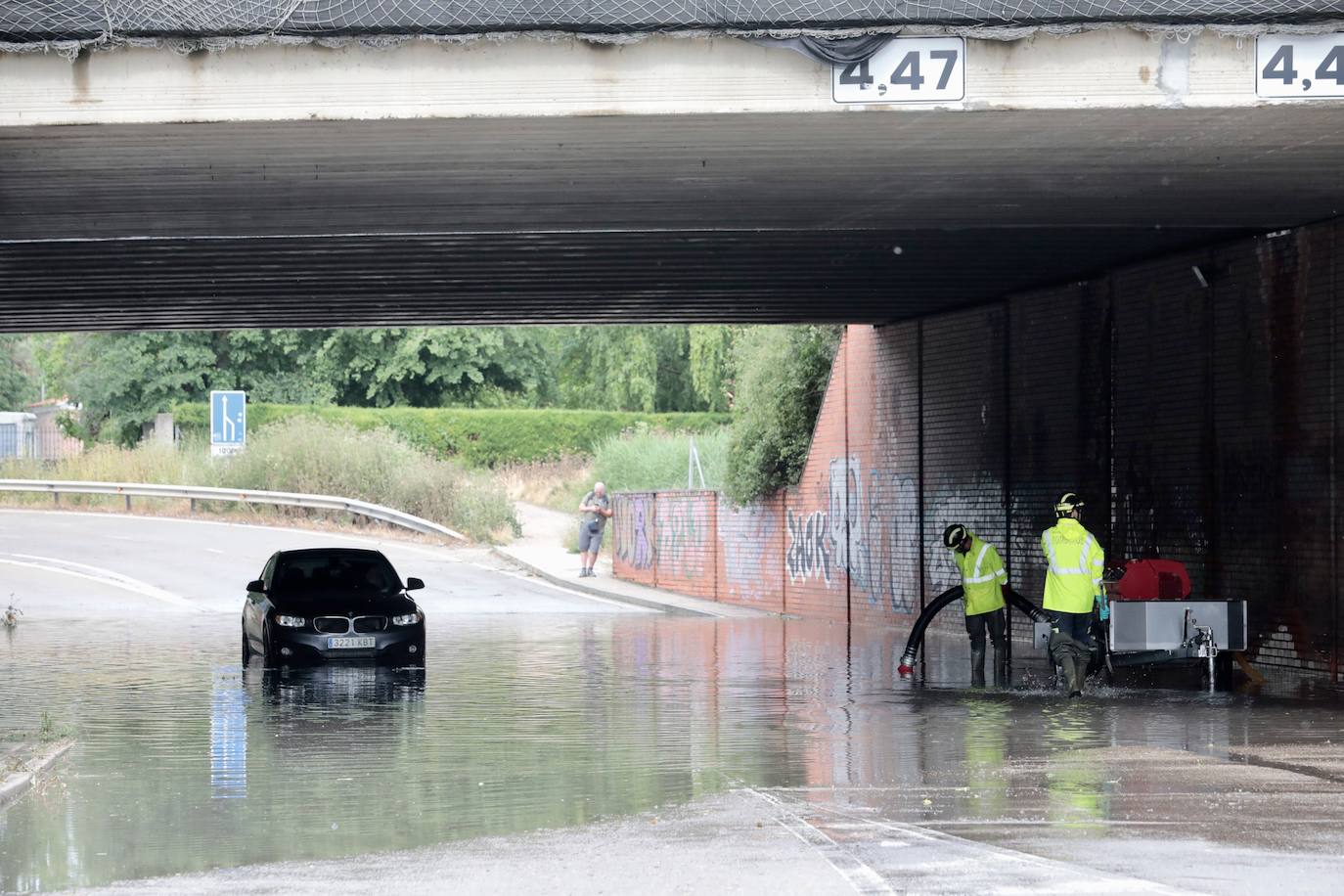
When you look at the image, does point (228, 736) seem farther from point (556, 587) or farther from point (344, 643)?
point (556, 587)

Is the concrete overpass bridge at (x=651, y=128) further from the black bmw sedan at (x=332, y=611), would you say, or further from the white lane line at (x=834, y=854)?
the white lane line at (x=834, y=854)

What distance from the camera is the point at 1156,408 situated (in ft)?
68.7

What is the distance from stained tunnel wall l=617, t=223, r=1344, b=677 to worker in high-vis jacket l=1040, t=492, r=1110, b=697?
2951 millimetres

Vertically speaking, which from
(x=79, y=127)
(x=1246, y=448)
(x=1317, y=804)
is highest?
(x=79, y=127)

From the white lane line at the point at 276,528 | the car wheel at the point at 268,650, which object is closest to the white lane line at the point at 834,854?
the car wheel at the point at 268,650

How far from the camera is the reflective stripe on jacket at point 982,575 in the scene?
18.6 m

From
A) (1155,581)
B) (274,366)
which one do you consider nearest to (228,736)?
(1155,581)

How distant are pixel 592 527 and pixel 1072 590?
22.9 metres

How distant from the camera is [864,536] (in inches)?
1171

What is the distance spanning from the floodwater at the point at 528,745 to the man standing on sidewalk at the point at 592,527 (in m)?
16.3

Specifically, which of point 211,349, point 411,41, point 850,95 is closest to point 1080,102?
point 850,95

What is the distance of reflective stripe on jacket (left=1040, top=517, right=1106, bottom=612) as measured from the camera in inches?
634

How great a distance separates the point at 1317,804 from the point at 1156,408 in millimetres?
11309

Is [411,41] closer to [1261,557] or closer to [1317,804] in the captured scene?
[1317,804]
